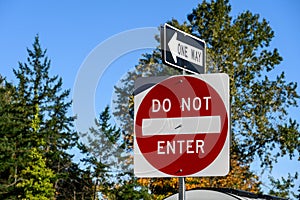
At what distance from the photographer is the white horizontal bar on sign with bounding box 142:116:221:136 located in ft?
12.6

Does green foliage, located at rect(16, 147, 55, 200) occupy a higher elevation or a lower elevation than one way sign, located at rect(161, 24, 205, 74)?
higher

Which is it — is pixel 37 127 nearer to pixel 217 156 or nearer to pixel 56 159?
pixel 56 159

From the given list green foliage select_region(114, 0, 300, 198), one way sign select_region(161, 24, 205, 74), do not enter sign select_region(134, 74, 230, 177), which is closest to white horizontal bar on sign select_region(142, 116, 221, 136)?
do not enter sign select_region(134, 74, 230, 177)

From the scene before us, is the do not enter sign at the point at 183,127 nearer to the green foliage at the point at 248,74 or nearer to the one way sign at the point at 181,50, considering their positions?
the one way sign at the point at 181,50

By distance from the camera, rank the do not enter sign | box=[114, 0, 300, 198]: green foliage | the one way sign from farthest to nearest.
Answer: box=[114, 0, 300, 198]: green foliage < the one way sign < the do not enter sign

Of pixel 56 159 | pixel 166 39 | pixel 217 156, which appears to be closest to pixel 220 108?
pixel 217 156

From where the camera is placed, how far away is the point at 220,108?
3879 mm

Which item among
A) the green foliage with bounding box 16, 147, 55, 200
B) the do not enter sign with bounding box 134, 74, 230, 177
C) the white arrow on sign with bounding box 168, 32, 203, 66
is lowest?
the do not enter sign with bounding box 134, 74, 230, 177

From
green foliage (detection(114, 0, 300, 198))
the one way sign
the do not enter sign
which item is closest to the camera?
the do not enter sign

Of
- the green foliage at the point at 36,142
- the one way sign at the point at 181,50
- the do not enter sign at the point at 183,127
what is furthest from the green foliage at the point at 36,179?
the do not enter sign at the point at 183,127

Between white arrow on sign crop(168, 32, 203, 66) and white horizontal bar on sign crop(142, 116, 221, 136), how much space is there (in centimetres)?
41

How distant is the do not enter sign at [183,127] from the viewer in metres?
3.82

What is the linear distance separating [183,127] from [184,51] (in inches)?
21.4

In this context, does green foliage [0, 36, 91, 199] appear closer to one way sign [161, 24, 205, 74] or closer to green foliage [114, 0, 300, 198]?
green foliage [114, 0, 300, 198]
